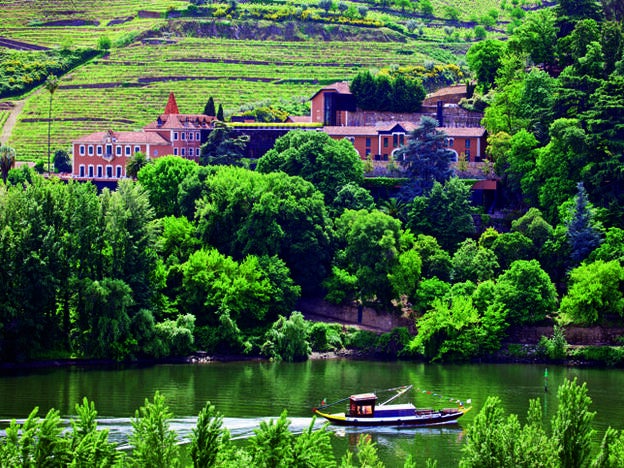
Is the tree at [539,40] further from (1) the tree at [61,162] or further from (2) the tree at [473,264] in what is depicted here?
(1) the tree at [61,162]

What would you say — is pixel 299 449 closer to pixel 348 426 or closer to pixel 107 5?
pixel 348 426

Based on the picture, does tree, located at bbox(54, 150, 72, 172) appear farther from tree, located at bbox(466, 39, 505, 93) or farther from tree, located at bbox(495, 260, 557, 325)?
tree, located at bbox(495, 260, 557, 325)

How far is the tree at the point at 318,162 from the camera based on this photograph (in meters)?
110

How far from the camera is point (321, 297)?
103m

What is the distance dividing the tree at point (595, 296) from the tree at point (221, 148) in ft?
115

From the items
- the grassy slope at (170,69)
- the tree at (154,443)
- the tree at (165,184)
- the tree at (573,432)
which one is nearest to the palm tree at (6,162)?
the grassy slope at (170,69)

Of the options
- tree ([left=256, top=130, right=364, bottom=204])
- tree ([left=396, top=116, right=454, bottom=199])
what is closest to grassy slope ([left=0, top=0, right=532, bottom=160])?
tree ([left=256, top=130, right=364, bottom=204])

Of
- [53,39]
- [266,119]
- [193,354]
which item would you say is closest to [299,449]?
[193,354]

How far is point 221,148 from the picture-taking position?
120500 millimetres

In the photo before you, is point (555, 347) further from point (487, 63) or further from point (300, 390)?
point (487, 63)

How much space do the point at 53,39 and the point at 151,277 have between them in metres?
90.5

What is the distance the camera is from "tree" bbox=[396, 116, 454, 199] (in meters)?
112

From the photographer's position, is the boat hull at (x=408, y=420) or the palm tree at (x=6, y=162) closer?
the boat hull at (x=408, y=420)

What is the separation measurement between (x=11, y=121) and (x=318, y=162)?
189 ft
